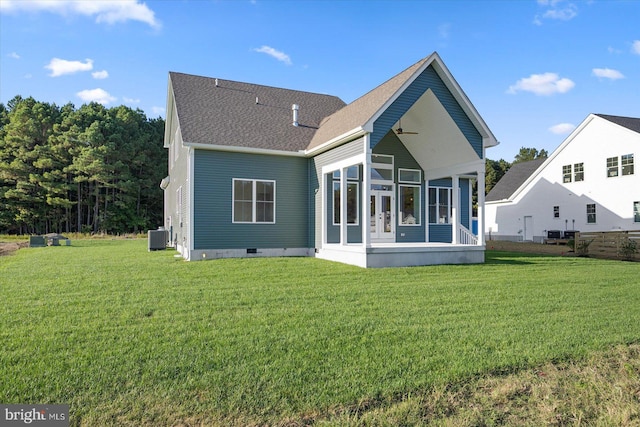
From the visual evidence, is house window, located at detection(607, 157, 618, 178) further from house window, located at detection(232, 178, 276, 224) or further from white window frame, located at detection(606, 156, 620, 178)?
house window, located at detection(232, 178, 276, 224)

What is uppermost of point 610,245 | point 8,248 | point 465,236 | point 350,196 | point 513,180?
point 513,180

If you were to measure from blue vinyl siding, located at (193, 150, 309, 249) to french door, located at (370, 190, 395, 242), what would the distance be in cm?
239

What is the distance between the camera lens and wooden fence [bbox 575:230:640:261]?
1434 centimetres

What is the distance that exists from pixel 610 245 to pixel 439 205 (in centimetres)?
666

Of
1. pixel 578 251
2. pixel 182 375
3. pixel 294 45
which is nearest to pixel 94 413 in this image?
pixel 182 375

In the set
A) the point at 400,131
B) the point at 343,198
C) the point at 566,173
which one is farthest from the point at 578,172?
the point at 343,198

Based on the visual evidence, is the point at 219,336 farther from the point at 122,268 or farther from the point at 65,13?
the point at 65,13

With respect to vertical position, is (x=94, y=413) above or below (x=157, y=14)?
below

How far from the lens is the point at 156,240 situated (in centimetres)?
1572

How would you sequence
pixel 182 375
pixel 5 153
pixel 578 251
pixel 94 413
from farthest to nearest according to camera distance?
pixel 5 153
pixel 578 251
pixel 182 375
pixel 94 413

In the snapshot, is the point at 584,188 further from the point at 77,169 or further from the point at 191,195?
the point at 77,169

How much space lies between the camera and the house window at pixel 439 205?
15.2 meters

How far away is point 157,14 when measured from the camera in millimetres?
10188

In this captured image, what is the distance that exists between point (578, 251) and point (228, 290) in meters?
14.8
